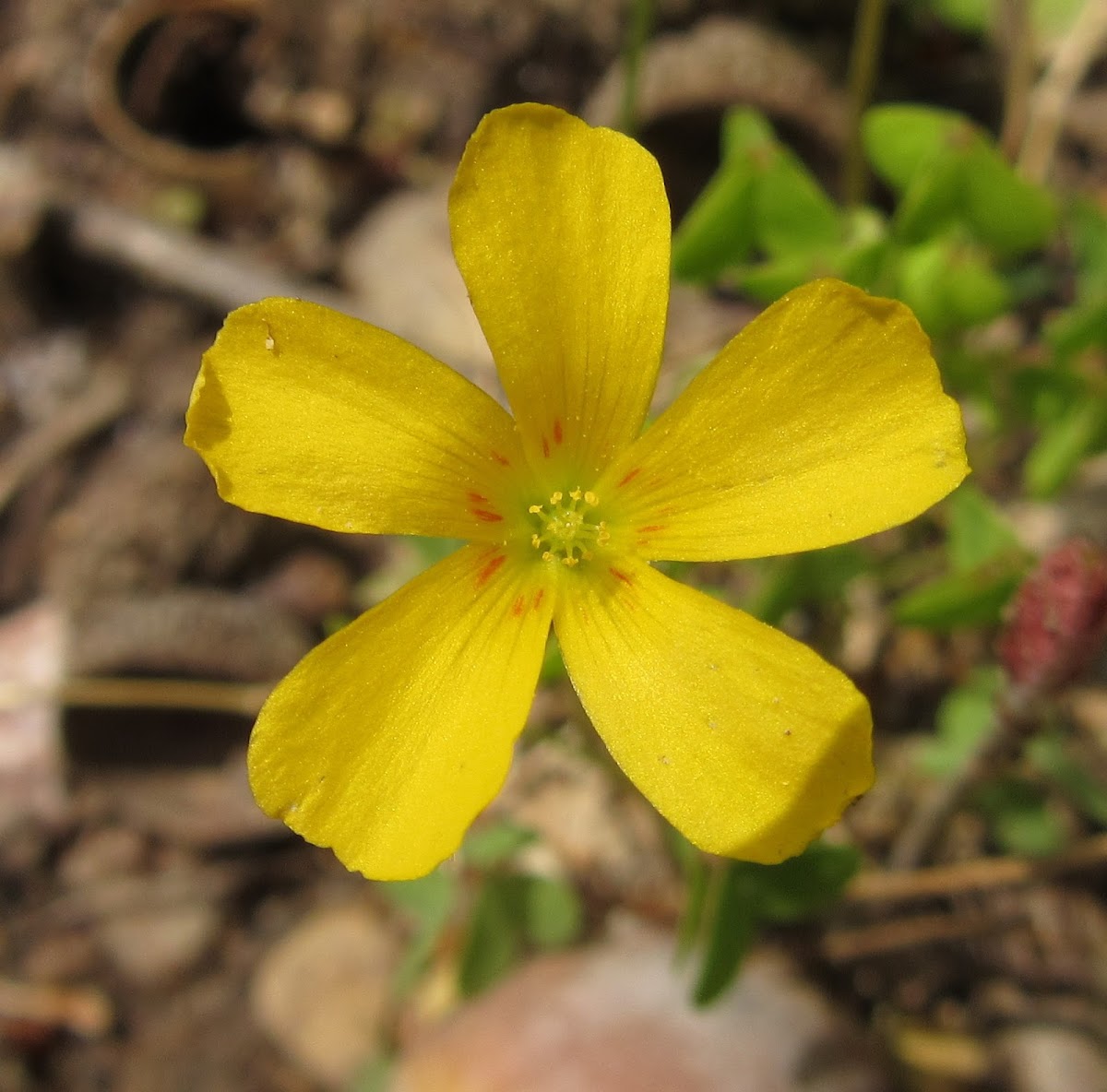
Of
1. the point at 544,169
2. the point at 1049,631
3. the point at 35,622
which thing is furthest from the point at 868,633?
the point at 35,622

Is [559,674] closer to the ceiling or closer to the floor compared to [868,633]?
closer to the ceiling

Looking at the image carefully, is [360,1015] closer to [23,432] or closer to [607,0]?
[23,432]

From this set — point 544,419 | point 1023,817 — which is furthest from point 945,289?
point 1023,817

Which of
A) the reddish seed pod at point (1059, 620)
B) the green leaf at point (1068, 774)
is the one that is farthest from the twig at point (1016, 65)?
the reddish seed pod at point (1059, 620)

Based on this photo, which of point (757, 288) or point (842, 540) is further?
point (757, 288)

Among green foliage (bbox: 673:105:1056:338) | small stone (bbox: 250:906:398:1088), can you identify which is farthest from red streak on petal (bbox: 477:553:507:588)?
small stone (bbox: 250:906:398:1088)

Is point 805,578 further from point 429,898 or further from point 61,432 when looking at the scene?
point 61,432

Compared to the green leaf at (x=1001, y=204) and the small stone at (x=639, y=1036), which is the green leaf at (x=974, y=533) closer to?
the green leaf at (x=1001, y=204)
